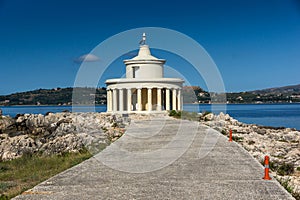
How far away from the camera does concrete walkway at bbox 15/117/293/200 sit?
7.37 m

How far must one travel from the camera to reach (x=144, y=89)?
3388 cm

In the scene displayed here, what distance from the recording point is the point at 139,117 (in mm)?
28719

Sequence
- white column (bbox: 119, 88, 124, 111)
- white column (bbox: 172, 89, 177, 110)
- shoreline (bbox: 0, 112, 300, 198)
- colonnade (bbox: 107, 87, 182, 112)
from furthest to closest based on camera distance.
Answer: white column (bbox: 172, 89, 177, 110), white column (bbox: 119, 88, 124, 111), colonnade (bbox: 107, 87, 182, 112), shoreline (bbox: 0, 112, 300, 198)

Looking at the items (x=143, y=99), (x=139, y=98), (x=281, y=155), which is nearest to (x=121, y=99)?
(x=139, y=98)

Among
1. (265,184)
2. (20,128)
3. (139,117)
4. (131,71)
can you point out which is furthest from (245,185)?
(131,71)

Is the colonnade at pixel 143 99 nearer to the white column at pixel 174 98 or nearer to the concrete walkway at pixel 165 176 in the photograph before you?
the white column at pixel 174 98

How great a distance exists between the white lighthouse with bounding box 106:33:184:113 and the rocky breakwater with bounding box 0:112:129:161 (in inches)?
292

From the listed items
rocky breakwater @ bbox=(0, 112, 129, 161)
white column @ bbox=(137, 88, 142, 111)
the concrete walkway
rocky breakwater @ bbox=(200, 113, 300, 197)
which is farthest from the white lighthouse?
the concrete walkway

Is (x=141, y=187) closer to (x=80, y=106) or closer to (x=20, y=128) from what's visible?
(x=20, y=128)

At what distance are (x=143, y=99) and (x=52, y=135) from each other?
1566 cm

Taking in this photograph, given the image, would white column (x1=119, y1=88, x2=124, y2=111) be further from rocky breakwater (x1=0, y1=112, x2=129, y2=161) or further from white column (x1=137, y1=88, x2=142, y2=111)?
rocky breakwater (x1=0, y1=112, x2=129, y2=161)

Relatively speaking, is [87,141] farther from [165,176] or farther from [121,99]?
[121,99]

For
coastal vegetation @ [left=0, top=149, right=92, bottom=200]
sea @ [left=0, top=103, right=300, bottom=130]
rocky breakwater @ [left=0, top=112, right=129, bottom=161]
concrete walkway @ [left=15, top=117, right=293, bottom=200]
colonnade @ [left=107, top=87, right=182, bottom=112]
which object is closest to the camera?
concrete walkway @ [left=15, top=117, right=293, bottom=200]

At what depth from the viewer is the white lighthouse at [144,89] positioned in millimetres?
32094
